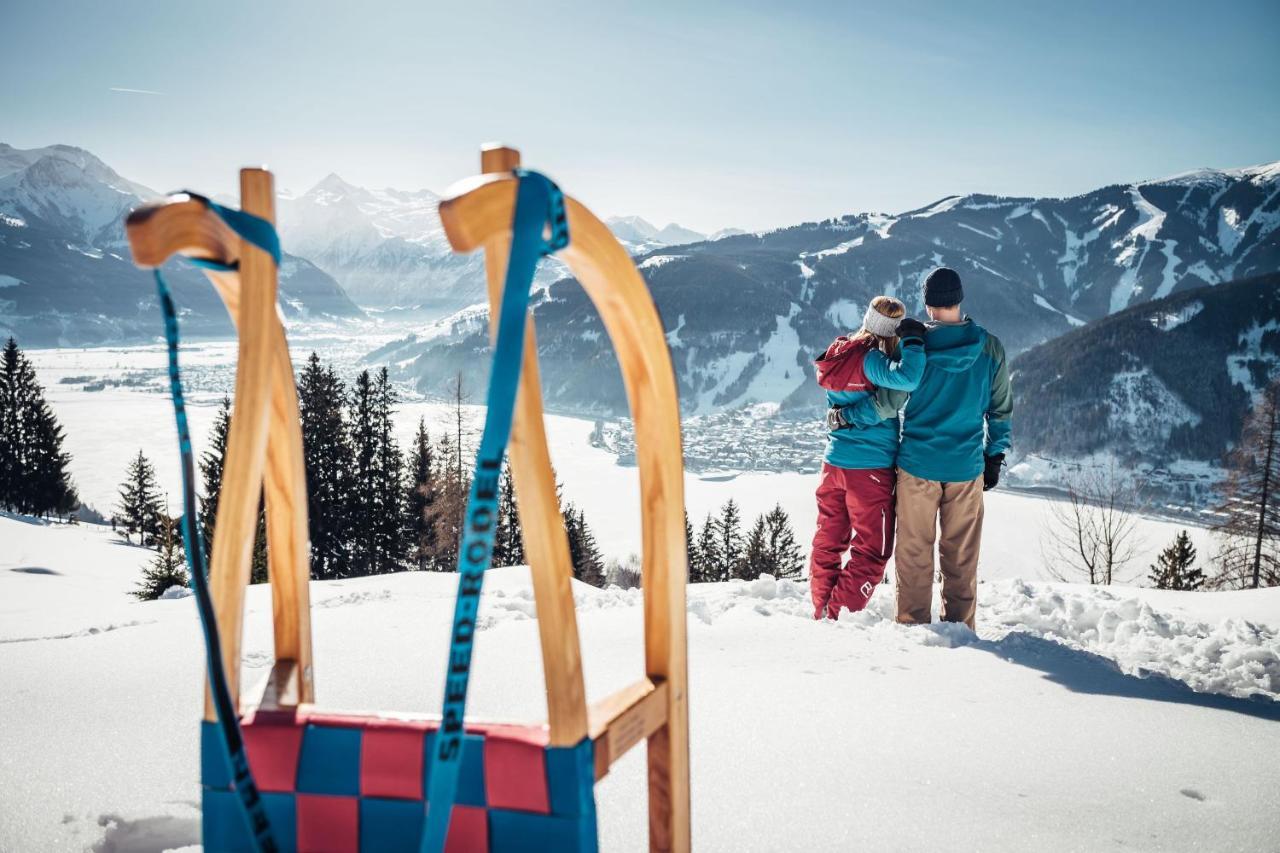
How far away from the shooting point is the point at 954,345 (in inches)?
177

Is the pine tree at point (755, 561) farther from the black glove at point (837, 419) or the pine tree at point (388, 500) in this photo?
the black glove at point (837, 419)

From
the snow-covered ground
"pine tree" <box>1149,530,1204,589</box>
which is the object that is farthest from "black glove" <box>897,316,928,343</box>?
the snow-covered ground

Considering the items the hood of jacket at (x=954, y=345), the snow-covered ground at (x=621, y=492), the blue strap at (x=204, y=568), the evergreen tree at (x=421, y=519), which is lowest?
the snow-covered ground at (x=621, y=492)

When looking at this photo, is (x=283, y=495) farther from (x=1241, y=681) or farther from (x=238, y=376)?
(x=1241, y=681)

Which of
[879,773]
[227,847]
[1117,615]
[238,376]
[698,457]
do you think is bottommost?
[698,457]

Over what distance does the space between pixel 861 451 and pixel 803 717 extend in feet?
8.21

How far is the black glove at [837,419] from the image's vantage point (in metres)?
4.82

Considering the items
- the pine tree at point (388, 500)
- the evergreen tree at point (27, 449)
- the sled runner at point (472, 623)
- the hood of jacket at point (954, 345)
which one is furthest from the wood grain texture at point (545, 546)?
the evergreen tree at point (27, 449)

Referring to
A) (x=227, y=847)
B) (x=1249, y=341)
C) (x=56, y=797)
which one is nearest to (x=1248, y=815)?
(x=227, y=847)

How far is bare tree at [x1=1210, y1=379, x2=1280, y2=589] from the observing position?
3095cm

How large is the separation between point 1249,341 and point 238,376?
17935cm

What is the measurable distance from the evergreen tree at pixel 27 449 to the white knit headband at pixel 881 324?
58.1m

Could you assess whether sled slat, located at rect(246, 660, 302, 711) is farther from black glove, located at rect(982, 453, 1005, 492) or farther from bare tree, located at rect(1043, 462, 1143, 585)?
bare tree, located at rect(1043, 462, 1143, 585)

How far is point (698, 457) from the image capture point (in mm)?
155375
